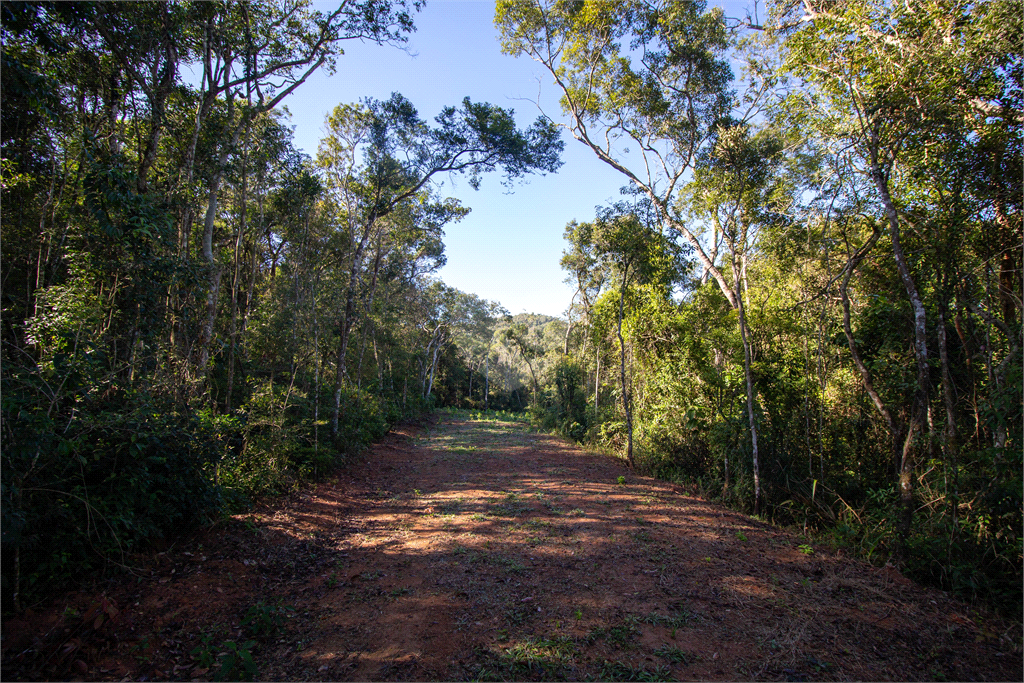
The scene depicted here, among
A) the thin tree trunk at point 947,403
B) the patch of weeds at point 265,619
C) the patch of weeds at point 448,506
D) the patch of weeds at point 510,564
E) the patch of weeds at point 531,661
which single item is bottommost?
the patch of weeds at point 448,506

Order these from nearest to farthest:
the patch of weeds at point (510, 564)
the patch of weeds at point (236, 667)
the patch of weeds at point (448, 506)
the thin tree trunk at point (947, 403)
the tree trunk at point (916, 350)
A: the patch of weeds at point (236, 667) < the patch of weeds at point (510, 564) < the thin tree trunk at point (947, 403) < the tree trunk at point (916, 350) < the patch of weeds at point (448, 506)

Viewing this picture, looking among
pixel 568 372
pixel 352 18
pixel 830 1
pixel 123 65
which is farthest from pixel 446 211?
pixel 830 1

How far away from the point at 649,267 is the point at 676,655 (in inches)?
341

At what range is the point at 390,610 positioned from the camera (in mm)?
3869

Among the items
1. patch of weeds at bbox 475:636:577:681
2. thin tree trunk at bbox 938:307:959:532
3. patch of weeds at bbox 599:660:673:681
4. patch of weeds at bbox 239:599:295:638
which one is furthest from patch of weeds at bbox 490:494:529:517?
thin tree trunk at bbox 938:307:959:532

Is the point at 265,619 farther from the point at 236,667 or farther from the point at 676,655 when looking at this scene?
the point at 676,655

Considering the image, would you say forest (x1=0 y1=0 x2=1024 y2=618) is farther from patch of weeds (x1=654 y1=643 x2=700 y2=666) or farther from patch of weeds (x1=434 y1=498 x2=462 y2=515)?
patch of weeds (x1=654 y1=643 x2=700 y2=666)

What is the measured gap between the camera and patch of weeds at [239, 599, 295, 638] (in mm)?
3506

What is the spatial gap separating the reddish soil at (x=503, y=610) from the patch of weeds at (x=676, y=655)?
0.02 metres

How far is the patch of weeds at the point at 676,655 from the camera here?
3.20 meters

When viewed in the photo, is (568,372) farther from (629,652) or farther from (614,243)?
(629,652)

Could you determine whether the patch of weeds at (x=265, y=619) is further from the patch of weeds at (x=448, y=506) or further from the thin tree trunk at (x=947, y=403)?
the thin tree trunk at (x=947, y=403)

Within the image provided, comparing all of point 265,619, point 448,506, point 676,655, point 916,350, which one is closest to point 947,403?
point 916,350

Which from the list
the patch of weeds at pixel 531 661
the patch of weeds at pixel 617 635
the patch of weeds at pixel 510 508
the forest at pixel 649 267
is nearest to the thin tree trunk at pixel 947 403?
the forest at pixel 649 267
